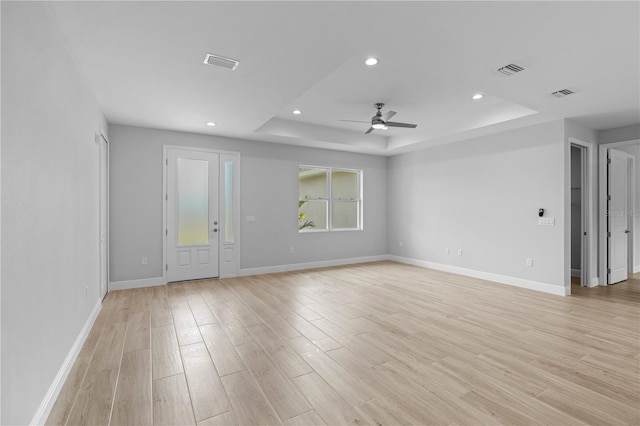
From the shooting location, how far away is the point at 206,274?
18.8ft

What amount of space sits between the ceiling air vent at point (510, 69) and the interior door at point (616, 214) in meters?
3.69

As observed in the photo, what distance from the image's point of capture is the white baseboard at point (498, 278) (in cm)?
471

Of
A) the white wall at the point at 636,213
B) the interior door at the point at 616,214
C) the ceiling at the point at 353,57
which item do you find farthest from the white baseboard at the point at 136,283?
the white wall at the point at 636,213

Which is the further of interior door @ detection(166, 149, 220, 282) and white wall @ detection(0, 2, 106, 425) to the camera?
interior door @ detection(166, 149, 220, 282)

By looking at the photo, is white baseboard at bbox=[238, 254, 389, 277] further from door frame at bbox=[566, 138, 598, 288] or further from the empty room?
door frame at bbox=[566, 138, 598, 288]

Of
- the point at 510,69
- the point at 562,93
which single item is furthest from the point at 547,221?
the point at 510,69

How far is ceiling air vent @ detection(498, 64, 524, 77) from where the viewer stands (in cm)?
305

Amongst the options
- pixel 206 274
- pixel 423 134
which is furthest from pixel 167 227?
pixel 423 134

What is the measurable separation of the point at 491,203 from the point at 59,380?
6224 mm

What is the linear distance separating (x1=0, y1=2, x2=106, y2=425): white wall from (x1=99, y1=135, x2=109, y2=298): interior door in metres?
1.59

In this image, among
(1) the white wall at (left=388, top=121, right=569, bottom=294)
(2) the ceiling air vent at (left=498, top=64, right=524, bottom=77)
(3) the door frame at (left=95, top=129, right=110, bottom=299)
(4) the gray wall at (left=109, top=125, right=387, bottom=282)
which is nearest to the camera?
(2) the ceiling air vent at (left=498, top=64, right=524, bottom=77)

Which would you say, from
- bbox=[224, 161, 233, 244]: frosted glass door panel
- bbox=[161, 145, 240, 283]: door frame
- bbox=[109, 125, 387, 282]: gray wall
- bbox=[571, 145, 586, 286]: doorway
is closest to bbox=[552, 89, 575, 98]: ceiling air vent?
bbox=[571, 145, 586, 286]: doorway

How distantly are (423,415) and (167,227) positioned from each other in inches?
194

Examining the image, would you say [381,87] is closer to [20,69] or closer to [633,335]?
[20,69]
